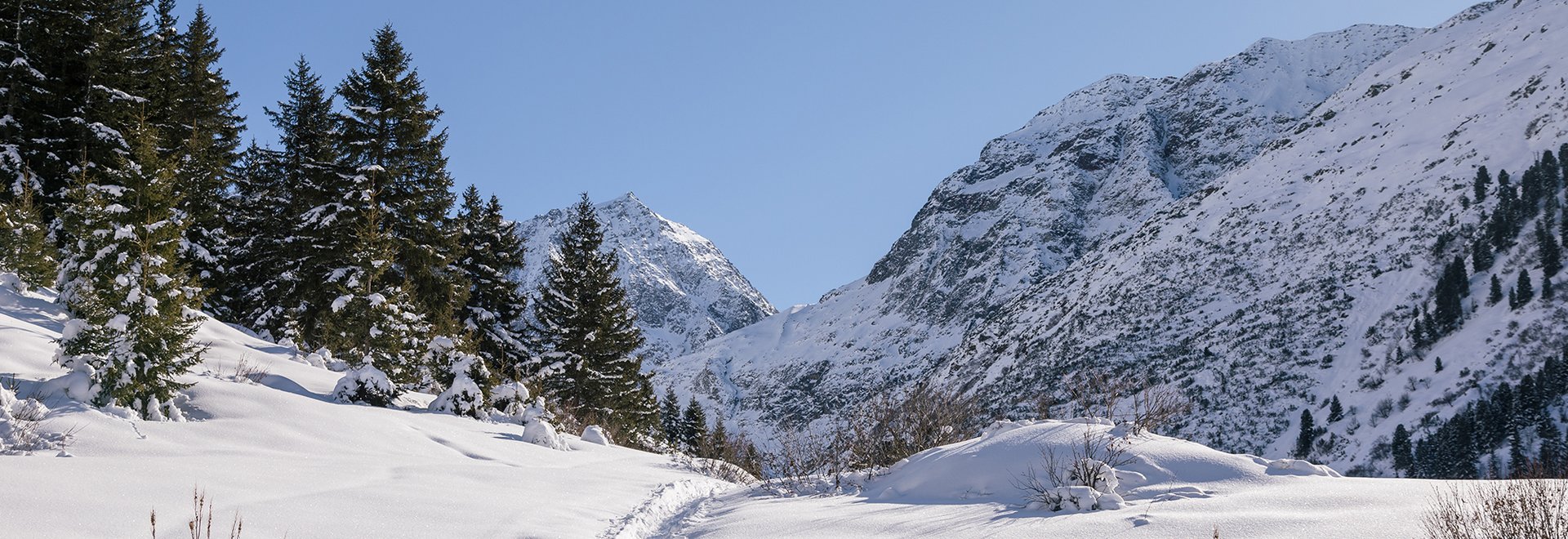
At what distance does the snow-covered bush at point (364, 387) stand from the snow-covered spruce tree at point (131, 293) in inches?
130

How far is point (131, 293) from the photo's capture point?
1038 cm

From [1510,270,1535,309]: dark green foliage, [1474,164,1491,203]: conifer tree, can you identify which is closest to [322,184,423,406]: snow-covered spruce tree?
[1510,270,1535,309]: dark green foliage

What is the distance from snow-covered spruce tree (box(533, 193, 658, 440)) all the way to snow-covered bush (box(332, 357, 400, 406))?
12.2 meters

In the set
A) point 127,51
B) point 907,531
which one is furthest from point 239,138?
point 907,531

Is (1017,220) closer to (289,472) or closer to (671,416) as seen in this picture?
(671,416)

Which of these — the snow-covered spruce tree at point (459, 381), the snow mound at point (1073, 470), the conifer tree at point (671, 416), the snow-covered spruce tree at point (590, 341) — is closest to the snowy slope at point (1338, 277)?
the conifer tree at point (671, 416)

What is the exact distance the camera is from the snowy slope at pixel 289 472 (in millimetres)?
6301

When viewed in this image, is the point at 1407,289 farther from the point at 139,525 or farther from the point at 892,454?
the point at 139,525

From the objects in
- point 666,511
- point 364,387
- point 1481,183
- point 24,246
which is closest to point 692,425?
point 364,387

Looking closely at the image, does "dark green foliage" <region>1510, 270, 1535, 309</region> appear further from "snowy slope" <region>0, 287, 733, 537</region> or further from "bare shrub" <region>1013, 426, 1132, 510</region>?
"snowy slope" <region>0, 287, 733, 537</region>

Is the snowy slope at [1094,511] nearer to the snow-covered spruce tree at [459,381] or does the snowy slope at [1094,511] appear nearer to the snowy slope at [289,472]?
the snowy slope at [289,472]

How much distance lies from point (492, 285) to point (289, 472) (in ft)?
68.4

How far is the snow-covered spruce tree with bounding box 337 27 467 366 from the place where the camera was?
22578mm

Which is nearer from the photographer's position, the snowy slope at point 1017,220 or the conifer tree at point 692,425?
the conifer tree at point 692,425
